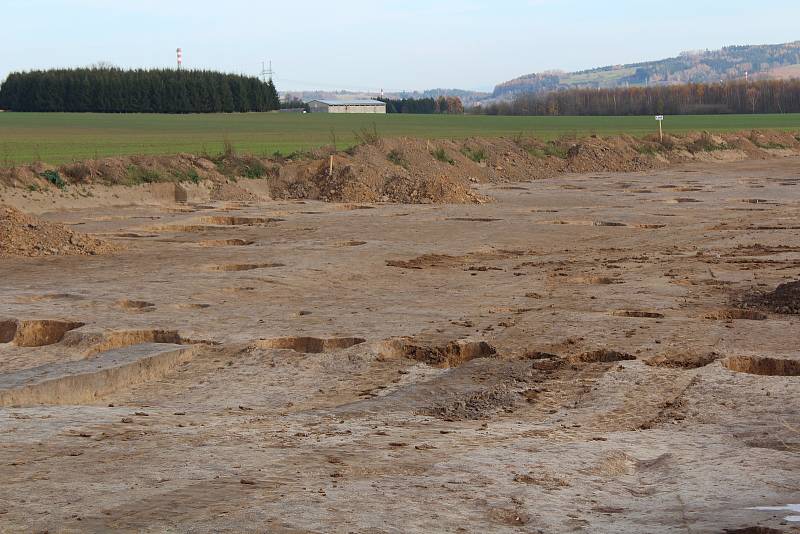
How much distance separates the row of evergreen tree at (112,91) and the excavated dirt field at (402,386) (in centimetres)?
6593

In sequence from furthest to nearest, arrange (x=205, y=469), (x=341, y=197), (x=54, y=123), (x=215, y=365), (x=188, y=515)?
1. (x=54, y=123)
2. (x=341, y=197)
3. (x=215, y=365)
4. (x=205, y=469)
5. (x=188, y=515)

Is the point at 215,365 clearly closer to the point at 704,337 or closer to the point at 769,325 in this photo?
the point at 704,337

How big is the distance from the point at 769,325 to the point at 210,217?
595 inches

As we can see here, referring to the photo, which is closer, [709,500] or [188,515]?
[188,515]

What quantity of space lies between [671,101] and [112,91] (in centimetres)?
5636

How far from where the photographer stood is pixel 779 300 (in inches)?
509

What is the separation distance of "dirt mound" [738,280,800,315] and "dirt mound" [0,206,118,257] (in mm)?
10066

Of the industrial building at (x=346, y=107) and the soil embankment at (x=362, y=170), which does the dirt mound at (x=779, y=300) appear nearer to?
the soil embankment at (x=362, y=170)

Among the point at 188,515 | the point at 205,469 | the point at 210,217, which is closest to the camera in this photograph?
the point at 188,515

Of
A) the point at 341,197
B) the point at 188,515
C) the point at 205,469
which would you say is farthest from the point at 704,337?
the point at 341,197

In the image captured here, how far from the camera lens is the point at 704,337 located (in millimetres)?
11359

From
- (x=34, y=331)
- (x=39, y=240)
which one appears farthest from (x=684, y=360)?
(x=39, y=240)

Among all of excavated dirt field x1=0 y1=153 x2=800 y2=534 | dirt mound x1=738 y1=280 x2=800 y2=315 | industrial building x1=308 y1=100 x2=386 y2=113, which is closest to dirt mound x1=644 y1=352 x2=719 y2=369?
excavated dirt field x1=0 y1=153 x2=800 y2=534

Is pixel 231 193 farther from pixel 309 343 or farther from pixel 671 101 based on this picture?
pixel 671 101
